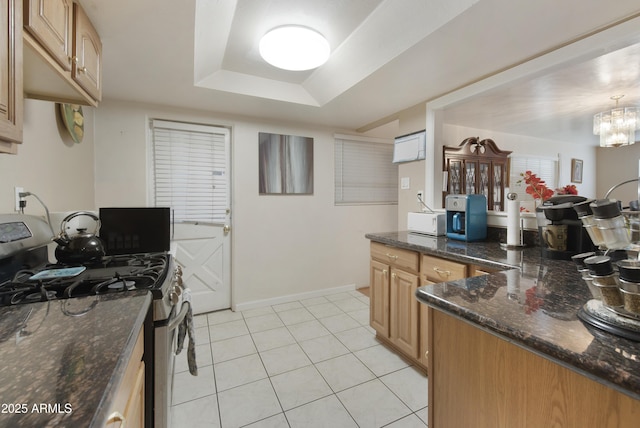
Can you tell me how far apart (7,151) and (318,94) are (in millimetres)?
2175

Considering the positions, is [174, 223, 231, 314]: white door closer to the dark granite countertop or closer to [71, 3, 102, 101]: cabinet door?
[71, 3, 102, 101]: cabinet door

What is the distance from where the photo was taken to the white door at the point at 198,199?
2.74 meters

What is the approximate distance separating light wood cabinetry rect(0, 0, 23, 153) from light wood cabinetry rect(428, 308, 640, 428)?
153cm

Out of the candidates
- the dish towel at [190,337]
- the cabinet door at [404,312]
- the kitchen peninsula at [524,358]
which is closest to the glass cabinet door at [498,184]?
the cabinet door at [404,312]

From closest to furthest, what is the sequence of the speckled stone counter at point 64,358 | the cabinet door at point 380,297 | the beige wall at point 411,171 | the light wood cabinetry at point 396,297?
1. the speckled stone counter at point 64,358
2. the light wood cabinetry at point 396,297
3. the cabinet door at point 380,297
4. the beige wall at point 411,171

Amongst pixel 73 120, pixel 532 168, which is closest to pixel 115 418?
pixel 73 120

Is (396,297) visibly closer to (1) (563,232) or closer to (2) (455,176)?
(1) (563,232)

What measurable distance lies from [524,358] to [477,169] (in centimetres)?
320

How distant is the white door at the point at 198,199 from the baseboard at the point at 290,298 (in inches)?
7.3

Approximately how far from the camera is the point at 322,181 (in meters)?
3.43

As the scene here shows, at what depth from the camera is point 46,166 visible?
1.63 metres

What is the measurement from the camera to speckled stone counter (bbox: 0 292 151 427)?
1.43ft

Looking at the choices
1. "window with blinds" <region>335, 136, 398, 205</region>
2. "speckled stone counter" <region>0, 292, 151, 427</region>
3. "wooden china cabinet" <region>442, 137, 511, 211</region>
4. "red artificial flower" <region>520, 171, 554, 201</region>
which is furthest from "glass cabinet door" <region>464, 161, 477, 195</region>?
"speckled stone counter" <region>0, 292, 151, 427</region>

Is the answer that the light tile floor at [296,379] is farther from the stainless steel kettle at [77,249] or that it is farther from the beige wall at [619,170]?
the beige wall at [619,170]
